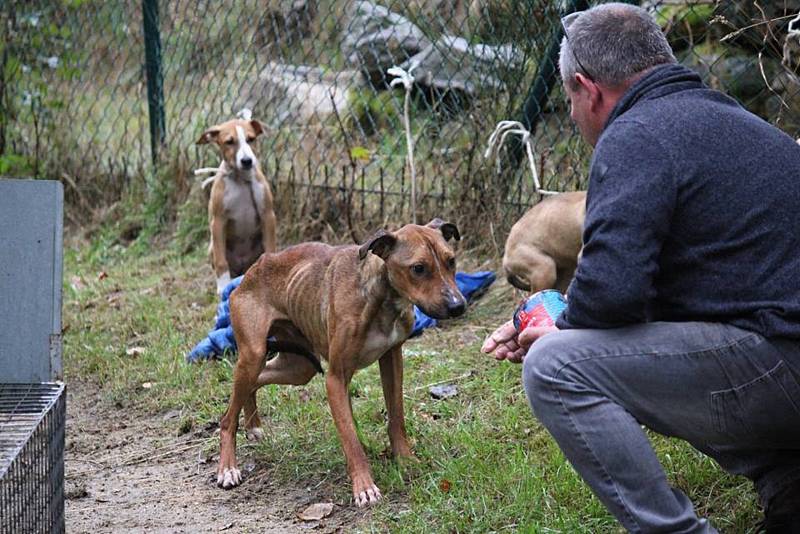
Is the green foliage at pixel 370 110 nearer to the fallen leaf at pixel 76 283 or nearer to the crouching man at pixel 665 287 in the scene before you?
the fallen leaf at pixel 76 283

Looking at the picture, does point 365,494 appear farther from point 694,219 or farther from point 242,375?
point 694,219

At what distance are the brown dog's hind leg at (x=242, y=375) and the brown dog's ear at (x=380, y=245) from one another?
76cm

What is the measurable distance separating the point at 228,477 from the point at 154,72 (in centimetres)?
631

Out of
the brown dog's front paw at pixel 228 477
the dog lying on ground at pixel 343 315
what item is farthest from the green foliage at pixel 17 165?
Answer: the brown dog's front paw at pixel 228 477

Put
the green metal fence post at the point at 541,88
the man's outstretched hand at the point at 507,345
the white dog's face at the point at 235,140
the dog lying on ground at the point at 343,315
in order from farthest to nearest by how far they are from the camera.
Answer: the white dog's face at the point at 235,140 → the green metal fence post at the point at 541,88 → the dog lying on ground at the point at 343,315 → the man's outstretched hand at the point at 507,345

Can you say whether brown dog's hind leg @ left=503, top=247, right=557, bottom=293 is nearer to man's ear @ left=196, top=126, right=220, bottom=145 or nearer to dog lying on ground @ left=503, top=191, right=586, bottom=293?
dog lying on ground @ left=503, top=191, right=586, bottom=293

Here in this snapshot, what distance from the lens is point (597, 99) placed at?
134 inches

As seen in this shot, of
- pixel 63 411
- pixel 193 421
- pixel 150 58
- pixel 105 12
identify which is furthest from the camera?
pixel 105 12

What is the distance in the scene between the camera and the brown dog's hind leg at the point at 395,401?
489cm

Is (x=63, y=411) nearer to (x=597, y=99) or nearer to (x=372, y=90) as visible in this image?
(x=597, y=99)

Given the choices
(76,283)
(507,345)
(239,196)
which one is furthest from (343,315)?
(76,283)

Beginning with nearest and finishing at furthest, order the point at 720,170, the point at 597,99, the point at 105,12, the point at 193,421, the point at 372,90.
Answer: the point at 720,170
the point at 597,99
the point at 193,421
the point at 372,90
the point at 105,12

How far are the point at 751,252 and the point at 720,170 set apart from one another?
0.25 metres

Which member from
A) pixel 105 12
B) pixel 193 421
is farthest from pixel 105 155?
pixel 193 421
